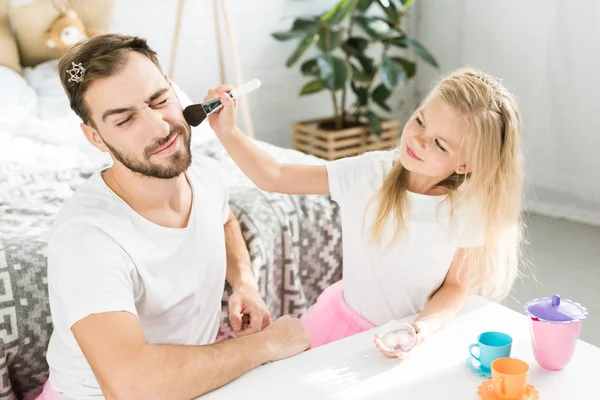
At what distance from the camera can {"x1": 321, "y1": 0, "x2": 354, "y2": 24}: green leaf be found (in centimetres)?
333

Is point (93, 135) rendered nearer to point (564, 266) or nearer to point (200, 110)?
point (200, 110)

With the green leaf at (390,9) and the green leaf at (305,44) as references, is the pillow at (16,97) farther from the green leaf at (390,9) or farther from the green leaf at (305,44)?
the green leaf at (390,9)

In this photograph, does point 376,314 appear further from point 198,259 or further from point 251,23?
point 251,23

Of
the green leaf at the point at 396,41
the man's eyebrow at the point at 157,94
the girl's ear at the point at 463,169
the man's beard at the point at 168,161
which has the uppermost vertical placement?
the man's eyebrow at the point at 157,94

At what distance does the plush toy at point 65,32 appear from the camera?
290 centimetres

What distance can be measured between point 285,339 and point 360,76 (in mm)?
2495

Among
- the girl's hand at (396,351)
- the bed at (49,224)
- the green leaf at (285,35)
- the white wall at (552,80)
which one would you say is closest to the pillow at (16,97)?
the bed at (49,224)

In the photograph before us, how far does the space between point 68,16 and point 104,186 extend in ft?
6.48

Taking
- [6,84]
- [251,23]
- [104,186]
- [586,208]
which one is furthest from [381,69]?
[104,186]

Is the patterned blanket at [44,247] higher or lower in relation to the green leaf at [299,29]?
lower

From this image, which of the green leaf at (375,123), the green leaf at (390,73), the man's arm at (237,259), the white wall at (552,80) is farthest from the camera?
the green leaf at (375,123)

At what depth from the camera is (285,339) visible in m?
1.20

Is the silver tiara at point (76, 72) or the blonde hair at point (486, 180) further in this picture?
the blonde hair at point (486, 180)

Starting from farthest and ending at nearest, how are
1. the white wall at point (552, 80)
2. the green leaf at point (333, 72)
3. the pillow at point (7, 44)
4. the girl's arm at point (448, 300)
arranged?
the green leaf at point (333, 72)
the white wall at point (552, 80)
the pillow at point (7, 44)
the girl's arm at point (448, 300)
